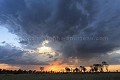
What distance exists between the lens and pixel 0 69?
634 feet
